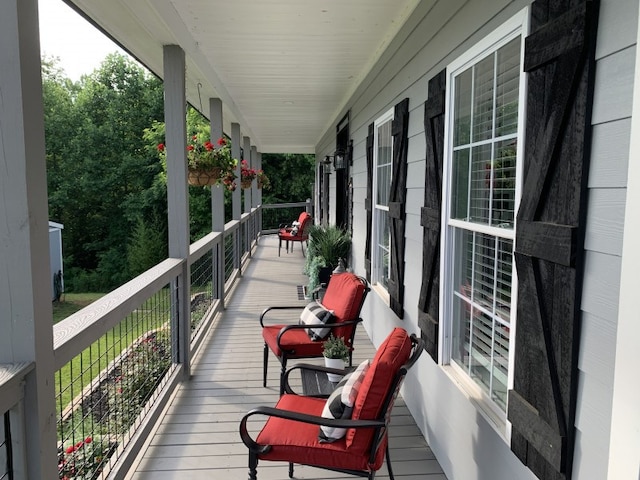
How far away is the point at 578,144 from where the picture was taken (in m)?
1.33

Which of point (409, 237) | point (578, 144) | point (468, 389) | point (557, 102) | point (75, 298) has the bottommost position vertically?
point (75, 298)

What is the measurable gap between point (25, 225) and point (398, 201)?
7.77 feet

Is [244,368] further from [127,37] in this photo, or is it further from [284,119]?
[284,119]

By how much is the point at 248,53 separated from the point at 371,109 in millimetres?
1185

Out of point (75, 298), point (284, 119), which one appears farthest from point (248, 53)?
point (75, 298)

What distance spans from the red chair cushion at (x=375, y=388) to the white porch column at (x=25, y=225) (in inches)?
42.2

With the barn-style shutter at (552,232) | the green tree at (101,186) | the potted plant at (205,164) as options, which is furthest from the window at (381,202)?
the green tree at (101,186)

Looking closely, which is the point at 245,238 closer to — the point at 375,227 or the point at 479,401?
the point at 375,227

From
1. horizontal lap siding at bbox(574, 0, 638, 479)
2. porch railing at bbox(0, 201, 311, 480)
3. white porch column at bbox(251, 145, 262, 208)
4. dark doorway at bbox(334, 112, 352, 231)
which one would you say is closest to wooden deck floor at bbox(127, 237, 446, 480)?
porch railing at bbox(0, 201, 311, 480)

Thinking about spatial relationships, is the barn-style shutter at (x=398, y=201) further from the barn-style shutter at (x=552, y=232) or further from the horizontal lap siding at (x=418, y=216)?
the barn-style shutter at (x=552, y=232)

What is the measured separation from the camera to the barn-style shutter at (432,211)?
2.54 m

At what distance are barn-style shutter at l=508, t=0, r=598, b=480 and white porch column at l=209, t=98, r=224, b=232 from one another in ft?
15.0

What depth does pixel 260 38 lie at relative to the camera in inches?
150

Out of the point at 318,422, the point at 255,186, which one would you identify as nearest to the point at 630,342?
the point at 318,422
